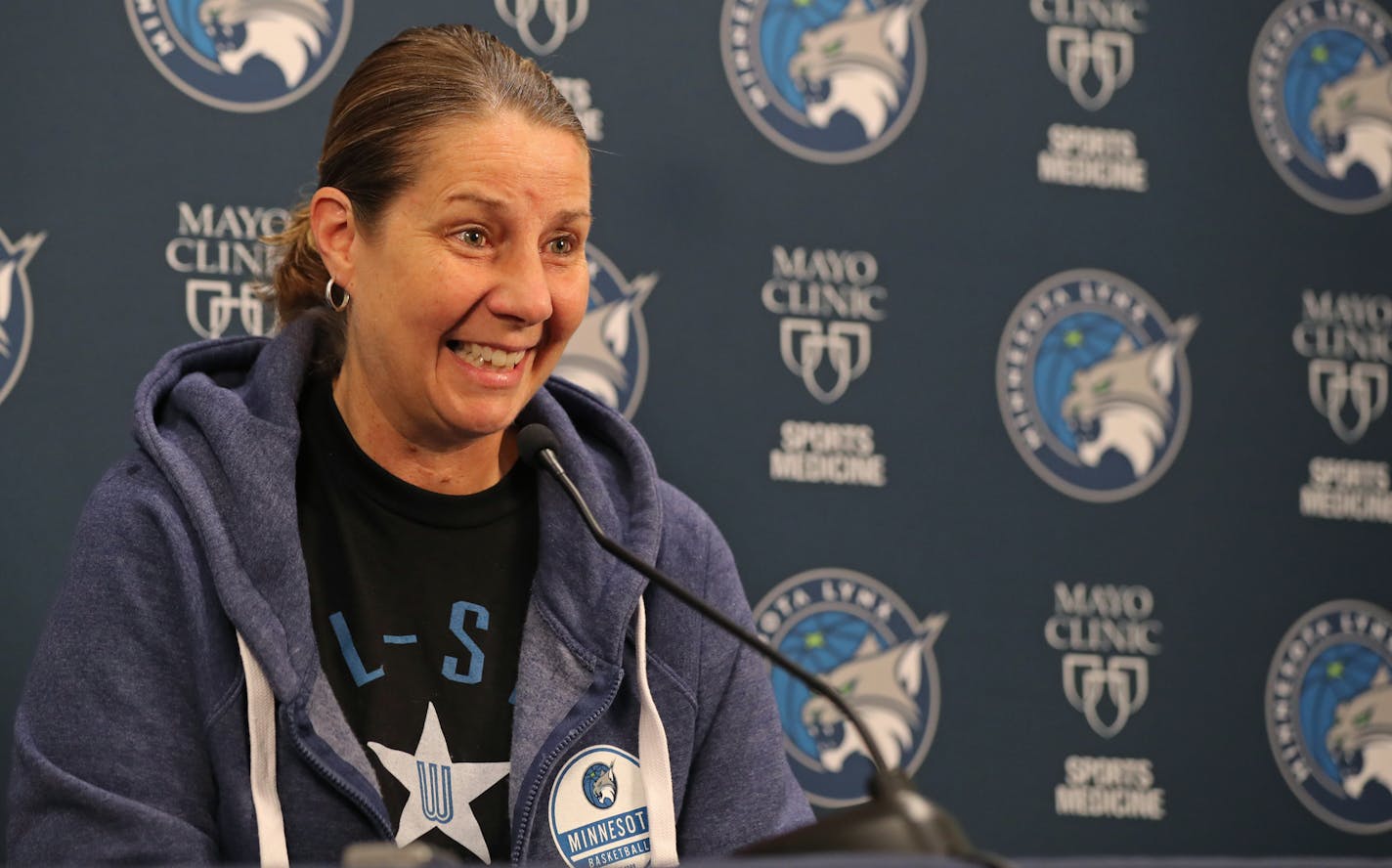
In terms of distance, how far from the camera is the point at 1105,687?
230cm

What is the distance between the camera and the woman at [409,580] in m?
1.48

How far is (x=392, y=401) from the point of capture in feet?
5.42

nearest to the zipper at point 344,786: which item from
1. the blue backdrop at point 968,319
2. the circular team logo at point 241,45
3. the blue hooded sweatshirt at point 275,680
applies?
the blue hooded sweatshirt at point 275,680

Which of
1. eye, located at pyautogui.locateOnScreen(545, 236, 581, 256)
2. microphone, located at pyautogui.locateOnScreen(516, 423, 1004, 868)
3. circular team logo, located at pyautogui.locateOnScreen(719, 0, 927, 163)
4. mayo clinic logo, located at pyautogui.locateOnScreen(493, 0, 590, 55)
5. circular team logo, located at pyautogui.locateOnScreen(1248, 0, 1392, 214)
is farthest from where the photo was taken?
circular team logo, located at pyautogui.locateOnScreen(1248, 0, 1392, 214)

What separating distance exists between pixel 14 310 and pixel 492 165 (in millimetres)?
673

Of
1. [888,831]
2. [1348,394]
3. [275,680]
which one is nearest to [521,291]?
[275,680]

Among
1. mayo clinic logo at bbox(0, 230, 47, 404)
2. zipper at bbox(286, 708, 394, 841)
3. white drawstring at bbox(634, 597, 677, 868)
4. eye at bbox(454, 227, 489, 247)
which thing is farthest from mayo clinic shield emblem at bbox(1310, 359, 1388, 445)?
mayo clinic logo at bbox(0, 230, 47, 404)

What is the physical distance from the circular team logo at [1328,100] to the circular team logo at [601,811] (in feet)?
4.63

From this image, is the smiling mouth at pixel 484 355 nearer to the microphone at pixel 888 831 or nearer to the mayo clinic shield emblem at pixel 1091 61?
the microphone at pixel 888 831

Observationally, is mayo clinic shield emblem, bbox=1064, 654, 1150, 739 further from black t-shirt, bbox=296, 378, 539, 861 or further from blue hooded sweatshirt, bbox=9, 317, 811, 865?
black t-shirt, bbox=296, 378, 539, 861

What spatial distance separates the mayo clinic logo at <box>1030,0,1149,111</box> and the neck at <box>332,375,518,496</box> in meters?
1.09

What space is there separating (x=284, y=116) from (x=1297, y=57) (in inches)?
55.4

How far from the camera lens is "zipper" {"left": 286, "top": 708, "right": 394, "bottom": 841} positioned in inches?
58.0

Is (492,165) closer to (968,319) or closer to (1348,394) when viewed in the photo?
(968,319)
